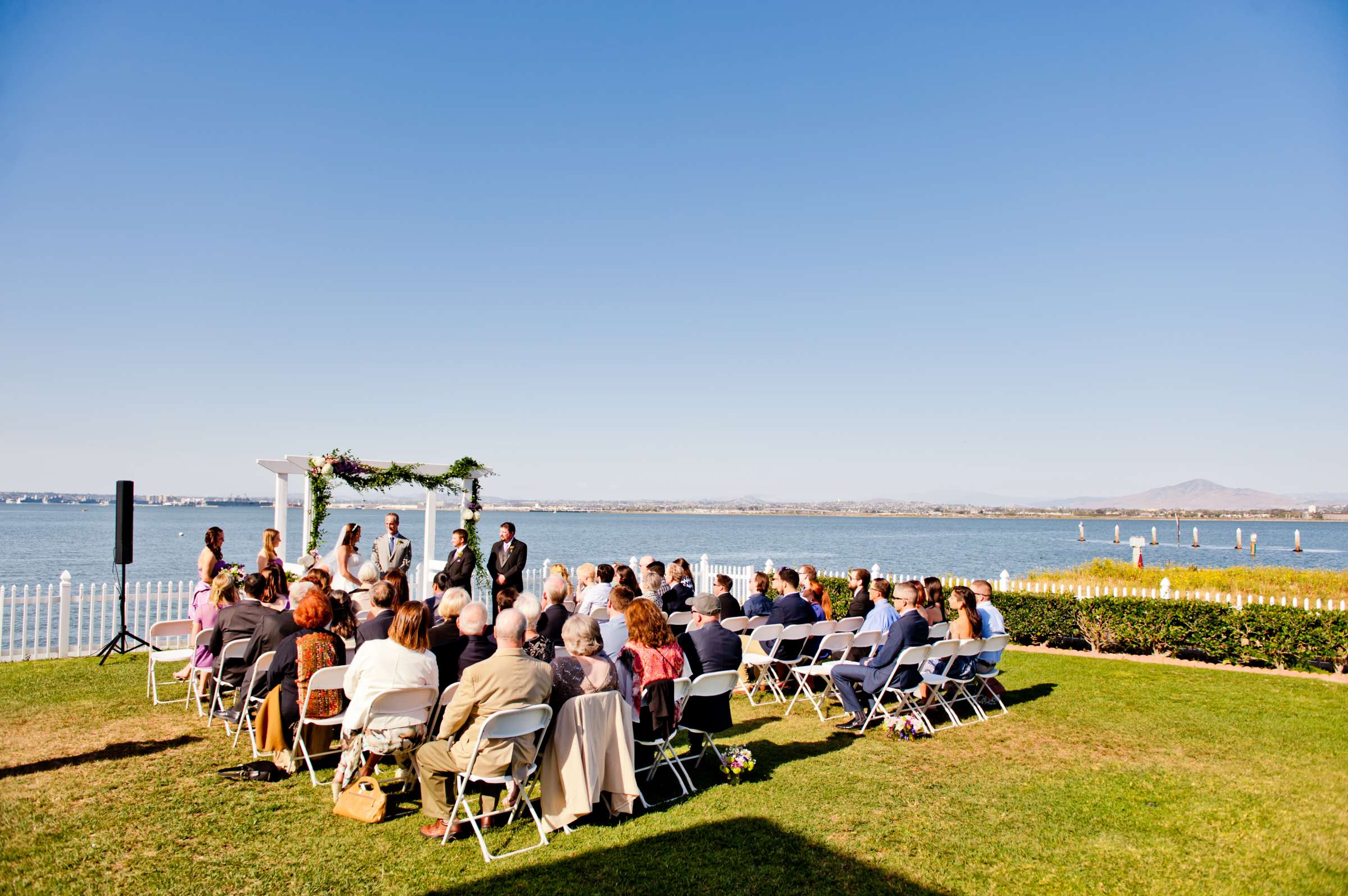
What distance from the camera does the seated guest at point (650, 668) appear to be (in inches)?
197

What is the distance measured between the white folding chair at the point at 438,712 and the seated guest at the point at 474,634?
0.42ft

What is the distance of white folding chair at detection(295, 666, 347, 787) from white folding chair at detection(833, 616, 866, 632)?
4.57 m

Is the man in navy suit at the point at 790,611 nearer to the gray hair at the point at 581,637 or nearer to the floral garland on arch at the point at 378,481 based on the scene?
the gray hair at the point at 581,637

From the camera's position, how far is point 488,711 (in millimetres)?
4301

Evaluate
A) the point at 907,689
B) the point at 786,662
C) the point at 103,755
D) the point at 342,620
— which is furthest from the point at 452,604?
the point at 907,689

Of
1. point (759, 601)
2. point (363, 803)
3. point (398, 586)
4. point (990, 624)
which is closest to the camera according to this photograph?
point (363, 803)

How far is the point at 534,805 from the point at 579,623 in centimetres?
113

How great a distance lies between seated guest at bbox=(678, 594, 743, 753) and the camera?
543cm

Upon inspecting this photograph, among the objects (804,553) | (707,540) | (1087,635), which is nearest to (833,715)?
(1087,635)

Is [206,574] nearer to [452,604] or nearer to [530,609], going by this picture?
[452,604]

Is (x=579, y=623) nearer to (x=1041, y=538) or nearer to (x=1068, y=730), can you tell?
(x=1068, y=730)

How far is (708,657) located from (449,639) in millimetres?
1762

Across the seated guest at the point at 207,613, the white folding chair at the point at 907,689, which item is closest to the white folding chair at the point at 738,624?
the white folding chair at the point at 907,689

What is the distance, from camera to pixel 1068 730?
22.5 feet
